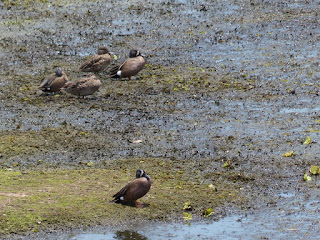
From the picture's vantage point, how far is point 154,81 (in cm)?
1689

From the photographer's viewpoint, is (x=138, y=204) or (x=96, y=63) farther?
(x=96, y=63)

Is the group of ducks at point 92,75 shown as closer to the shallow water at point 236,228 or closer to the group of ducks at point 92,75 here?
the group of ducks at point 92,75

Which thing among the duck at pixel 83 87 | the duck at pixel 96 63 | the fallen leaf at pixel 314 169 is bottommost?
the fallen leaf at pixel 314 169

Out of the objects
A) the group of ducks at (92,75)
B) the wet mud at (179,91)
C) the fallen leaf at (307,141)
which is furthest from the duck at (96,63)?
the fallen leaf at (307,141)

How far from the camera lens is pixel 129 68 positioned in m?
17.0

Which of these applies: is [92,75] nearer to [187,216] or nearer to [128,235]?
[187,216]

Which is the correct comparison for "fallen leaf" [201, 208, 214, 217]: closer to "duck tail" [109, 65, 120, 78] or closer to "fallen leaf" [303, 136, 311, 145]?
"fallen leaf" [303, 136, 311, 145]

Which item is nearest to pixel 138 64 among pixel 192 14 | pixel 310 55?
pixel 310 55

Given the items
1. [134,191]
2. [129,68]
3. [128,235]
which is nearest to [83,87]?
[129,68]

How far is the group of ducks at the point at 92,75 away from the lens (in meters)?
15.8

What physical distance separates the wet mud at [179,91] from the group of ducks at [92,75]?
0.77 ft

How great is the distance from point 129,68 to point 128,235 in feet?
26.7

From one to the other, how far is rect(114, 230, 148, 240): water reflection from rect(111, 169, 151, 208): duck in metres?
0.66

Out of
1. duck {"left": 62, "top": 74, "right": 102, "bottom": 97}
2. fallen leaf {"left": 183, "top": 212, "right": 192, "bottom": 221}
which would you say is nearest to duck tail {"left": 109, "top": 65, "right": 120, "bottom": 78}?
duck {"left": 62, "top": 74, "right": 102, "bottom": 97}
